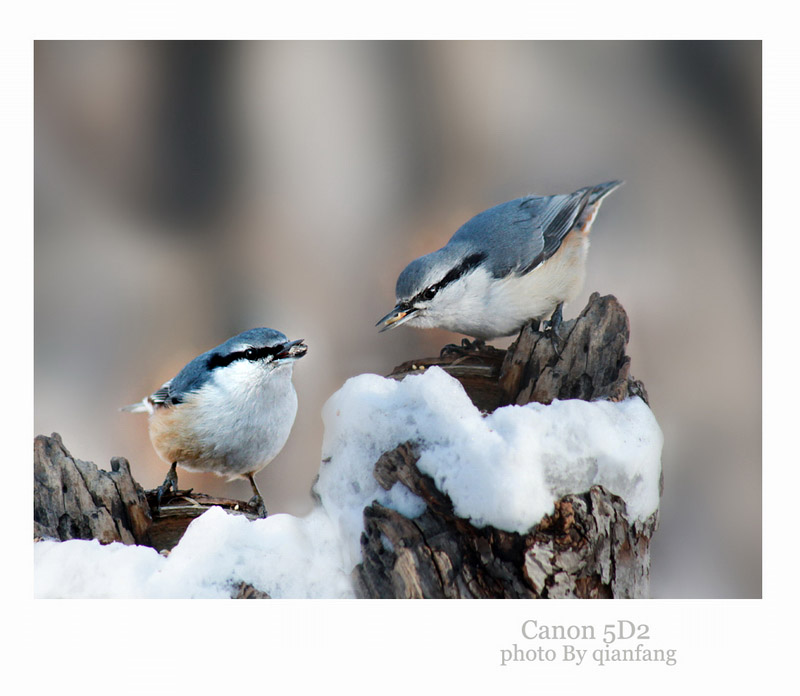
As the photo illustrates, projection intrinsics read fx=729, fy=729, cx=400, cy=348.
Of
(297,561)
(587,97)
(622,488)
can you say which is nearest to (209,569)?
(297,561)

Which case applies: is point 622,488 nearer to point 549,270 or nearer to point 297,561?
point 549,270

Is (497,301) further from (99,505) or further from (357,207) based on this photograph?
(99,505)

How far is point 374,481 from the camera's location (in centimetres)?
185

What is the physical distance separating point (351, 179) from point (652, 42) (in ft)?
2.86

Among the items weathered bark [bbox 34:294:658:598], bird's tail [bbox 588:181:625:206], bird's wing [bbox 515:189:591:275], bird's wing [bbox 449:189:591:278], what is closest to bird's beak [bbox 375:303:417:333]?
weathered bark [bbox 34:294:658:598]

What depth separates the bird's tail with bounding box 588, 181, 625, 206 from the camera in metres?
1.96

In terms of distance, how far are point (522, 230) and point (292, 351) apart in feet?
2.26

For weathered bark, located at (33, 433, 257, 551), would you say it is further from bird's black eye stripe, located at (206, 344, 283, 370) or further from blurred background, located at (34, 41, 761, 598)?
bird's black eye stripe, located at (206, 344, 283, 370)

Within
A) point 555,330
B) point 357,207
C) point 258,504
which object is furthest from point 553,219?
point 258,504

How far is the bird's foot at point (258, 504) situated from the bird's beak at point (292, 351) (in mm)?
397

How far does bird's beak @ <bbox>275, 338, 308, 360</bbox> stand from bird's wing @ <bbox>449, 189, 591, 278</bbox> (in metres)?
0.49

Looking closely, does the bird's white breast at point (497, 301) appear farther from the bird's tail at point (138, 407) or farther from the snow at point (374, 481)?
the bird's tail at point (138, 407)

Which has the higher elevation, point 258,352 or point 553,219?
point 553,219

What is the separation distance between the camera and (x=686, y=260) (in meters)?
1.97
